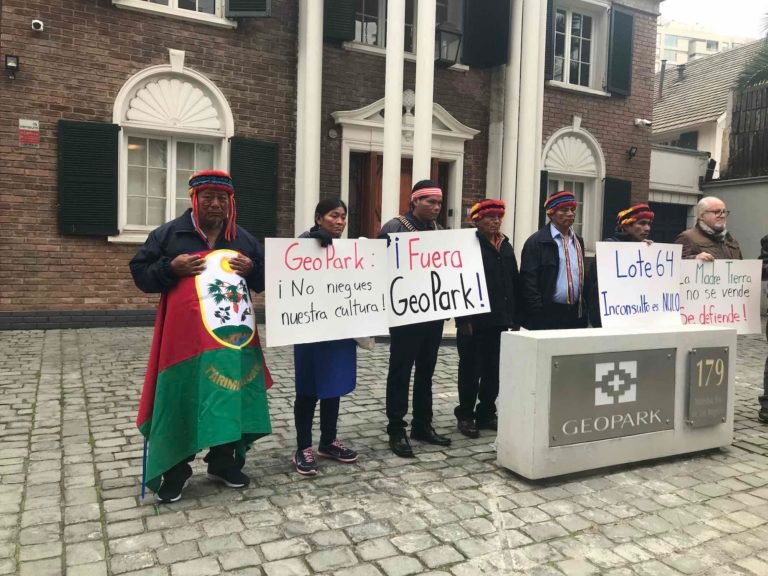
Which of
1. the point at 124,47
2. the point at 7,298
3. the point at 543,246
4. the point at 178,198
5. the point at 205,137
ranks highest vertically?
the point at 124,47

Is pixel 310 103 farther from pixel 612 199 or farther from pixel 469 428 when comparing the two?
pixel 612 199

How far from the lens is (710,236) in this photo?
5383 mm

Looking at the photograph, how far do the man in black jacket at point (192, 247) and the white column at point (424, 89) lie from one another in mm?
5974

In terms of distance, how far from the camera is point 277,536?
309 centimetres

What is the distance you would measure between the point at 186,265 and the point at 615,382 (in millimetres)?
2711

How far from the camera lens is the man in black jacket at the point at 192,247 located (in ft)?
11.1

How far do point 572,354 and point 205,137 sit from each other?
7.55 meters

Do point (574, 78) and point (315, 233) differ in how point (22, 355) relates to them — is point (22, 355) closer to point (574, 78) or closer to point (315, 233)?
point (315, 233)

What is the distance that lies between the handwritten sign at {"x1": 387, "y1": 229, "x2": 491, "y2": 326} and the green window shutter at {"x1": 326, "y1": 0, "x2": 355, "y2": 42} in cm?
686

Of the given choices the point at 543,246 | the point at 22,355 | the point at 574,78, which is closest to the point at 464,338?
the point at 543,246

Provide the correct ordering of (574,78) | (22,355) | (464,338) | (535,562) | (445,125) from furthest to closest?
(574,78)
(445,125)
(22,355)
(464,338)
(535,562)

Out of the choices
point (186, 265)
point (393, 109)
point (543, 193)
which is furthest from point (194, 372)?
point (543, 193)

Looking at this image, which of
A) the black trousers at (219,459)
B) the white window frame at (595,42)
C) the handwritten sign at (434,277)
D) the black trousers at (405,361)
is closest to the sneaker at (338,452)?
the black trousers at (405,361)

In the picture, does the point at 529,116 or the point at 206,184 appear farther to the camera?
the point at 529,116
